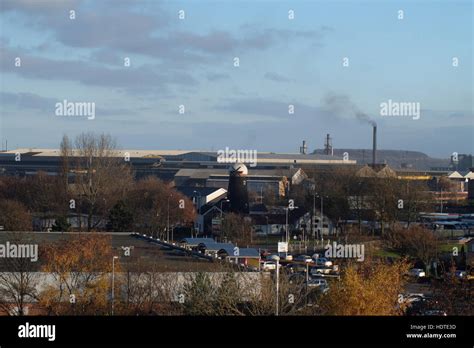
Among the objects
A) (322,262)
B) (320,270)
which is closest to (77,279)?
(320,270)

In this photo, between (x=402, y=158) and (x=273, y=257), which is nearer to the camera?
(x=273, y=257)

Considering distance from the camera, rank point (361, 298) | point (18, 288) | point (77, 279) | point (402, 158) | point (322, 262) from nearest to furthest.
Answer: point (361, 298) → point (18, 288) → point (77, 279) → point (322, 262) → point (402, 158)

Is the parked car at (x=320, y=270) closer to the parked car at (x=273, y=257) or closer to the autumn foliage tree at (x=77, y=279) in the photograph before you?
the parked car at (x=273, y=257)

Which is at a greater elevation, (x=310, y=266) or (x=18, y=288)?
(x=18, y=288)
